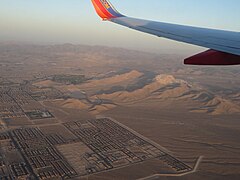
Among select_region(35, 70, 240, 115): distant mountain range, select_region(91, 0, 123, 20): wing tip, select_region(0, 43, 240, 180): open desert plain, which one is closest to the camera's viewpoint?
select_region(91, 0, 123, 20): wing tip

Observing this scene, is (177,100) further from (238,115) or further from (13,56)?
(13,56)

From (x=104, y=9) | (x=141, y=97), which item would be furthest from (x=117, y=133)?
(x=104, y=9)

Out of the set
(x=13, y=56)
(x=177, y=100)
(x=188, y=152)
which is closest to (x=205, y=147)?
(x=188, y=152)

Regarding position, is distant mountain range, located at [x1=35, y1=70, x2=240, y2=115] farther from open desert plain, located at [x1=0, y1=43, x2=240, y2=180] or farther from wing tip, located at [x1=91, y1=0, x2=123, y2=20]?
wing tip, located at [x1=91, y1=0, x2=123, y2=20]

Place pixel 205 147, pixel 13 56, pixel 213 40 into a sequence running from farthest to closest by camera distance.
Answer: pixel 13 56, pixel 205 147, pixel 213 40

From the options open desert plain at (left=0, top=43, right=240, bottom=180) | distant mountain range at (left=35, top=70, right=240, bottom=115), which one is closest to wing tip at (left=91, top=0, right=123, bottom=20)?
open desert plain at (left=0, top=43, right=240, bottom=180)

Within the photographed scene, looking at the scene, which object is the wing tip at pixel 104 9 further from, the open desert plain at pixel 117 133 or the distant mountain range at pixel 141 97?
the distant mountain range at pixel 141 97

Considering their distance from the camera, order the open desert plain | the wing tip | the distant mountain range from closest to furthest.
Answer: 1. the wing tip
2. the open desert plain
3. the distant mountain range

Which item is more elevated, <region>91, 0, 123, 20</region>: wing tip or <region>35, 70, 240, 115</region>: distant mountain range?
<region>91, 0, 123, 20</region>: wing tip
